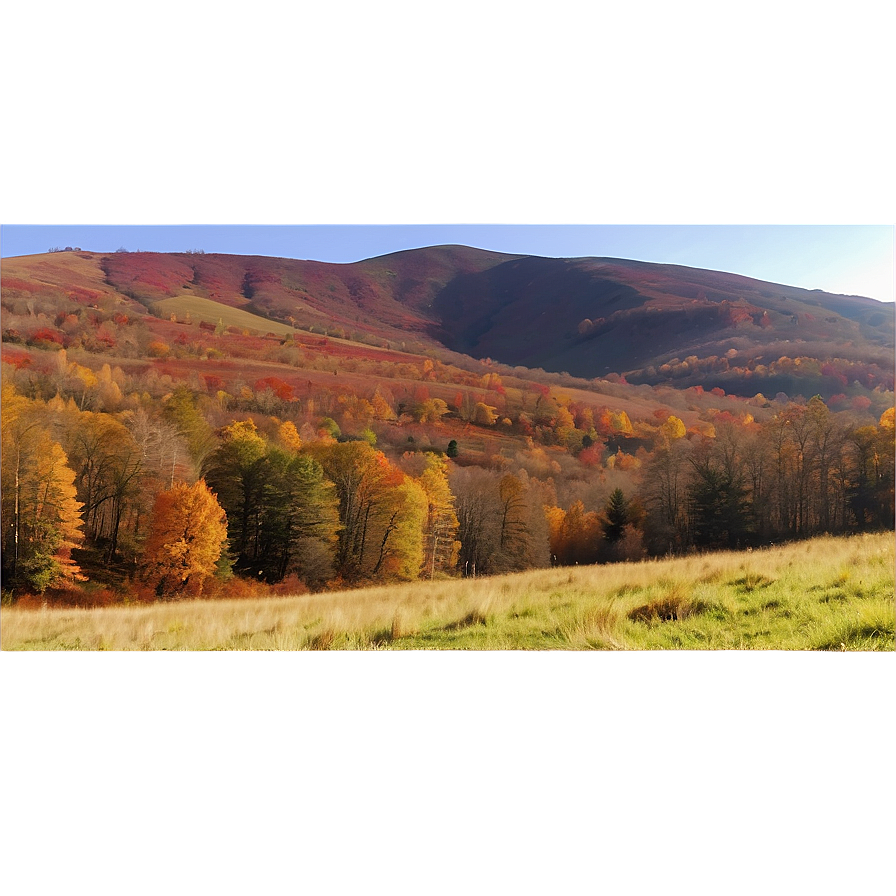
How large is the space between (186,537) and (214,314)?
281 centimetres

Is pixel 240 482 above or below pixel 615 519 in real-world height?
above

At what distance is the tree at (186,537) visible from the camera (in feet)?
27.8

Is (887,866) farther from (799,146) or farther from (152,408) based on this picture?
(152,408)

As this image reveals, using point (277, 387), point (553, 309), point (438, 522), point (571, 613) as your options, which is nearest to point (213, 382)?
point (277, 387)

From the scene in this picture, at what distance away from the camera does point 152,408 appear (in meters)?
8.84

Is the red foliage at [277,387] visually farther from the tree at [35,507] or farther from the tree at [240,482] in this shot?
the tree at [35,507]

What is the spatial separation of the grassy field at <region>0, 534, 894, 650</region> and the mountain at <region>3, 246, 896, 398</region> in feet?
7.25

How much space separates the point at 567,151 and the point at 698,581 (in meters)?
4.29

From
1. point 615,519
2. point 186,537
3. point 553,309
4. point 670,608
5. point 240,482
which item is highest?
point 553,309

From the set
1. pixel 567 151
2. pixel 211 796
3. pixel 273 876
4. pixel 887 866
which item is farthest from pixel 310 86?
pixel 887 866

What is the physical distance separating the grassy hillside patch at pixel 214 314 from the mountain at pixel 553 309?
0.11 feet

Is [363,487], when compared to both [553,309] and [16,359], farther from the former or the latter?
[16,359]

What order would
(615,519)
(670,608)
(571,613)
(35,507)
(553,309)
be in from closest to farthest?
(670,608), (571,613), (35,507), (615,519), (553,309)

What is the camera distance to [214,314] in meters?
9.81
